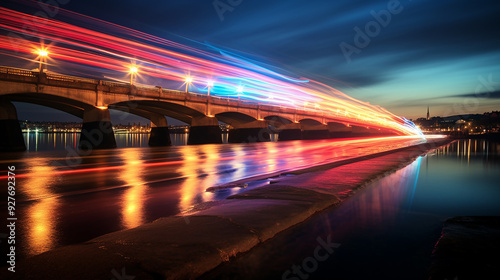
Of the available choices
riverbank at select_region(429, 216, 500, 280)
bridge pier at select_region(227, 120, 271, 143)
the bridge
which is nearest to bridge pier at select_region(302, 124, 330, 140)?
the bridge

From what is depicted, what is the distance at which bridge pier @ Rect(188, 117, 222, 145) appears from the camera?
173 feet

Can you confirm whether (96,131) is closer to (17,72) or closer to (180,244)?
(17,72)

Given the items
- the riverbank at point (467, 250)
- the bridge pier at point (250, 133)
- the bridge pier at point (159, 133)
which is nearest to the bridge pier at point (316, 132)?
the bridge pier at point (250, 133)

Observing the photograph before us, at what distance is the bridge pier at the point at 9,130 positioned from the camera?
101 ft

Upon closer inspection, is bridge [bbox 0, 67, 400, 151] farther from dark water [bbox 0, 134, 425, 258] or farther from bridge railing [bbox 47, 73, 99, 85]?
dark water [bbox 0, 134, 425, 258]

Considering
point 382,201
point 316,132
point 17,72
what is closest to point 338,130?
point 316,132

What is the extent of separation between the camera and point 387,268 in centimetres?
386

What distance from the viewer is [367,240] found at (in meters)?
4.80

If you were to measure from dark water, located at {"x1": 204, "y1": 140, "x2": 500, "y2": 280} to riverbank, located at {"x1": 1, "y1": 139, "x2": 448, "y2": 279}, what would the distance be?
0.23 m

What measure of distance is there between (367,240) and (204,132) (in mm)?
49259

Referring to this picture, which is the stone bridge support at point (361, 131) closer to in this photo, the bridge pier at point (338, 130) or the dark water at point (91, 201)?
the bridge pier at point (338, 130)

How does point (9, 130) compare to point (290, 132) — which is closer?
point (9, 130)

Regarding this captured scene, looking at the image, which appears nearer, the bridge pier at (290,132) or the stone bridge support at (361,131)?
the bridge pier at (290,132)

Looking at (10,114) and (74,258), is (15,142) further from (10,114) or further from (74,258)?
(74,258)
